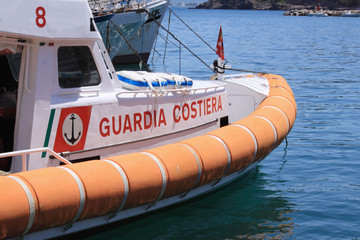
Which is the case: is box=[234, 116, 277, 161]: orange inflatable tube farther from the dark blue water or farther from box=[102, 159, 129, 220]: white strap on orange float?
box=[102, 159, 129, 220]: white strap on orange float

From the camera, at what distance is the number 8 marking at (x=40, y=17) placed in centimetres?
664

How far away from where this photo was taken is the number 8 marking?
21.8ft

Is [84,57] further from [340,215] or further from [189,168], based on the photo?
[340,215]

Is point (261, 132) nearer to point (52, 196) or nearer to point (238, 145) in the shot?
point (238, 145)

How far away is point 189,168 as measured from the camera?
7445mm

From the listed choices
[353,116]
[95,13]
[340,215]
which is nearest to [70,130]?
[340,215]

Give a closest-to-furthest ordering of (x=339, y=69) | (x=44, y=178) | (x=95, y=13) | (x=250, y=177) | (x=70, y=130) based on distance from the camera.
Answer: (x=44, y=178) → (x=70, y=130) → (x=250, y=177) → (x=95, y=13) → (x=339, y=69)

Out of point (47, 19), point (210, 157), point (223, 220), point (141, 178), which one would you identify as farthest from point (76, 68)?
point (223, 220)

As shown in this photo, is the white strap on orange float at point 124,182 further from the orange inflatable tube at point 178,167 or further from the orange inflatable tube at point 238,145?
the orange inflatable tube at point 238,145

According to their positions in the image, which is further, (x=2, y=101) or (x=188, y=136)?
(x=188, y=136)

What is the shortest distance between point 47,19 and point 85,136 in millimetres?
1587

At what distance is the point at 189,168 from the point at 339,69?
2173 cm

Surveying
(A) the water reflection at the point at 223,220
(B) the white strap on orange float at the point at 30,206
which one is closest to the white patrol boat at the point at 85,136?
(B) the white strap on orange float at the point at 30,206

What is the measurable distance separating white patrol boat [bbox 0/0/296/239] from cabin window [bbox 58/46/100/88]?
14mm
